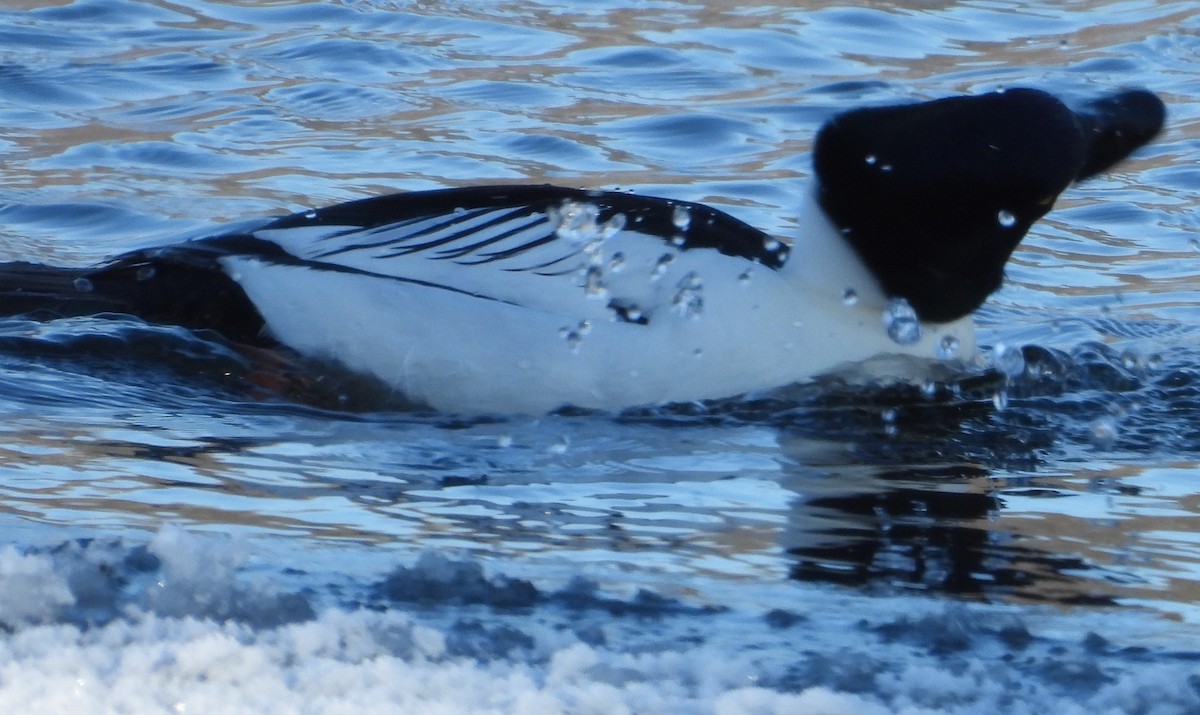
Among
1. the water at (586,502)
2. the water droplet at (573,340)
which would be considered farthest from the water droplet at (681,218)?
the water droplet at (573,340)

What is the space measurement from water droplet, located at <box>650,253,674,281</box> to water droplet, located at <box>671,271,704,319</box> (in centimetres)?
5

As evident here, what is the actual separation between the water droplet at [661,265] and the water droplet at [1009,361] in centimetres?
104

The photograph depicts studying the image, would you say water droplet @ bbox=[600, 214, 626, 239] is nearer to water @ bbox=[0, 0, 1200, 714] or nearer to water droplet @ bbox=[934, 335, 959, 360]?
water @ bbox=[0, 0, 1200, 714]

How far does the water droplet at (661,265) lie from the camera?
4.21m

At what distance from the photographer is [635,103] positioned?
28.7ft

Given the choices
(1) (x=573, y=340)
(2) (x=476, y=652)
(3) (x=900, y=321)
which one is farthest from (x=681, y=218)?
(2) (x=476, y=652)

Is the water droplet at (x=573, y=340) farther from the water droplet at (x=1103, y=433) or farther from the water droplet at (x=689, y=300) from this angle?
the water droplet at (x=1103, y=433)

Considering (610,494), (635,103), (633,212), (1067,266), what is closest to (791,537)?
(610,494)

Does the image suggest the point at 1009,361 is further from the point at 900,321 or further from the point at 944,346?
the point at 900,321

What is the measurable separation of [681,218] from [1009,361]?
1054 mm

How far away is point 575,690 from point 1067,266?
14.8 feet

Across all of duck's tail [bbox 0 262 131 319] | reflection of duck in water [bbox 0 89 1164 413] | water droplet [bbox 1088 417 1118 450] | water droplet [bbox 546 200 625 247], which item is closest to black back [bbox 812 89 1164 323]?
reflection of duck in water [bbox 0 89 1164 413]

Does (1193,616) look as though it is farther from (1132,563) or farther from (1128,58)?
(1128,58)

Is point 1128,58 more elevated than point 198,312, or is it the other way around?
point 1128,58
